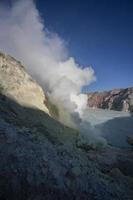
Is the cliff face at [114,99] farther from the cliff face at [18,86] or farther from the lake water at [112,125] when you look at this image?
the cliff face at [18,86]

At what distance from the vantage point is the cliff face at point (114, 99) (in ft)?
156

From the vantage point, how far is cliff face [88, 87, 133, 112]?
47.4 meters

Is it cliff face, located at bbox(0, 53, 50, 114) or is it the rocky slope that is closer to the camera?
the rocky slope

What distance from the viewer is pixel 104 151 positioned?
11250 mm

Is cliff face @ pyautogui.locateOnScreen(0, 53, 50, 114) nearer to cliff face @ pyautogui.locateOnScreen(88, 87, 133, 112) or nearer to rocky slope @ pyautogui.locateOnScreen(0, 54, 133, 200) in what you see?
rocky slope @ pyautogui.locateOnScreen(0, 54, 133, 200)

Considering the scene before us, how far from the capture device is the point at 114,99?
52625 millimetres

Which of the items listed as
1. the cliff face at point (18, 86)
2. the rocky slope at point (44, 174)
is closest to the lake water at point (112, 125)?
the cliff face at point (18, 86)

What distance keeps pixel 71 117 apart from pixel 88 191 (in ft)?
49.6

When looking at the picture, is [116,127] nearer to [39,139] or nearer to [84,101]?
[84,101]

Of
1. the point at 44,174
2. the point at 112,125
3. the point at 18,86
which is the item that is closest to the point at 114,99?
the point at 112,125

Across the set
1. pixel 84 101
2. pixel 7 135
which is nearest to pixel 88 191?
pixel 7 135

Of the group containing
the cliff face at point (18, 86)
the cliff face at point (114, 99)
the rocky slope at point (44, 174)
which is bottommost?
the rocky slope at point (44, 174)

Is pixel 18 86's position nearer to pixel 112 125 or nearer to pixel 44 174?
pixel 44 174

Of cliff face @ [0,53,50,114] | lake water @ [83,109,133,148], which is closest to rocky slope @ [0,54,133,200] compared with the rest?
cliff face @ [0,53,50,114]
